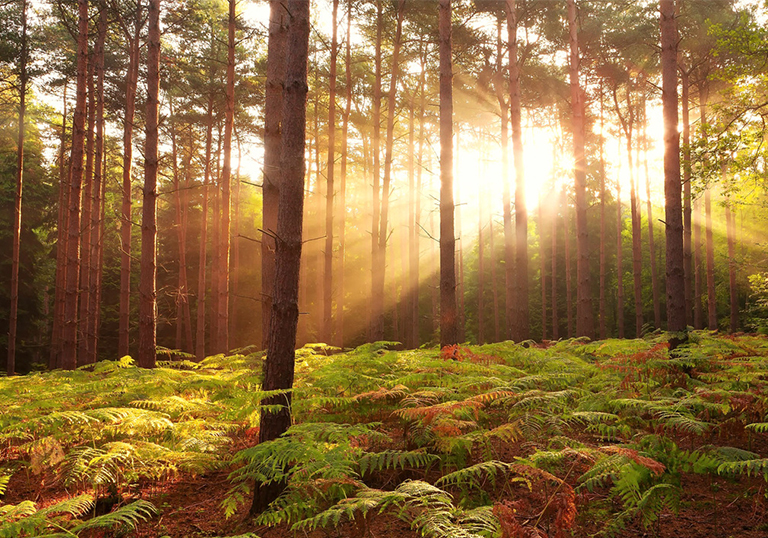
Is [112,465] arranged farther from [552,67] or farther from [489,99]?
[552,67]

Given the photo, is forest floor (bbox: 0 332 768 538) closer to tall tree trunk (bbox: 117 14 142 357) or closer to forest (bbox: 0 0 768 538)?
forest (bbox: 0 0 768 538)

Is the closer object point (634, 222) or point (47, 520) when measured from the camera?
point (47, 520)

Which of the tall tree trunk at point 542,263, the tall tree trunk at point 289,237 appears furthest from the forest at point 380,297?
the tall tree trunk at point 542,263

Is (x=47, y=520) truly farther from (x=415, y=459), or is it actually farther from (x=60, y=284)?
(x=60, y=284)

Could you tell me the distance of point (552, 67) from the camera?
62.3 feet

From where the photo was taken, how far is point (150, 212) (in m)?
9.70

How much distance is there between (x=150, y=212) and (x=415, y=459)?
8.67 meters

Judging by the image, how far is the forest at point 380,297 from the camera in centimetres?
359

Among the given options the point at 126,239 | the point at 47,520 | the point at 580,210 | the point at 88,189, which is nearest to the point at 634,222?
the point at 580,210

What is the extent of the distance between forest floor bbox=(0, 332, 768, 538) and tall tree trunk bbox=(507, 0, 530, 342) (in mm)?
6871

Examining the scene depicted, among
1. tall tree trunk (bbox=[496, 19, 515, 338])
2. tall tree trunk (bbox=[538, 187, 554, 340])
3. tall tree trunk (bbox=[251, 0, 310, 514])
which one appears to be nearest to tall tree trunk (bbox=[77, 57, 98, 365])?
tall tree trunk (bbox=[251, 0, 310, 514])

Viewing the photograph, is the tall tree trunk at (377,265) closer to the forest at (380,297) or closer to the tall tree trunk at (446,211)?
the forest at (380,297)

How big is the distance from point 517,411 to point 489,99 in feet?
59.6

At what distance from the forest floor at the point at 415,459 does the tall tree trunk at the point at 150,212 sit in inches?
135
